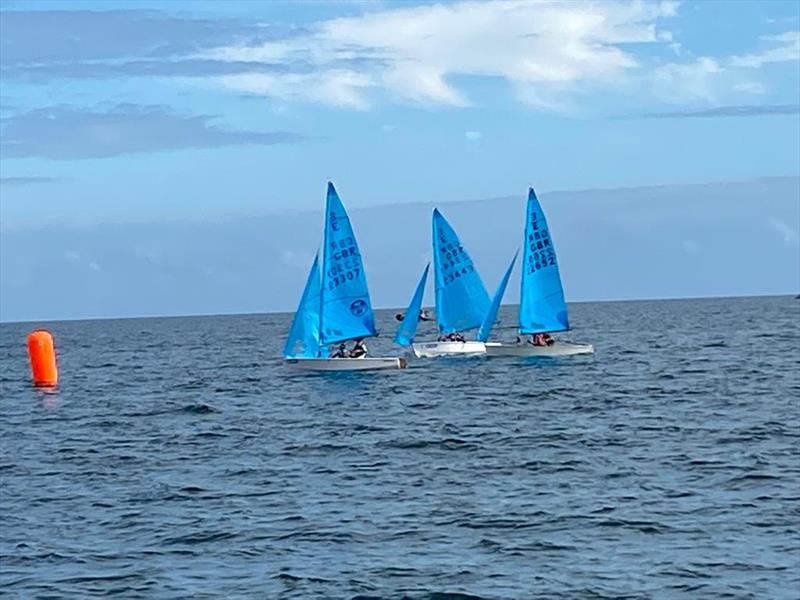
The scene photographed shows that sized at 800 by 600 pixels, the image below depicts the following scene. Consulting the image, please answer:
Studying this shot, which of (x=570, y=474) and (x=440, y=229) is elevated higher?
(x=440, y=229)

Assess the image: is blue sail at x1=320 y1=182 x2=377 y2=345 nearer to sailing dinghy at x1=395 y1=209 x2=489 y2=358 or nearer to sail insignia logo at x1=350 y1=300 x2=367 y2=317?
sail insignia logo at x1=350 y1=300 x2=367 y2=317

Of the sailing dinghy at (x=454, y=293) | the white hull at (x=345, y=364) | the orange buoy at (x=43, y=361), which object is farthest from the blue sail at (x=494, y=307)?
the orange buoy at (x=43, y=361)

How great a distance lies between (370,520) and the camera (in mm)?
23875

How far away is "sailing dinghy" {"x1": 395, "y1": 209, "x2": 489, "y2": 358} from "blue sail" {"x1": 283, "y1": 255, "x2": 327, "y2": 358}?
7827mm

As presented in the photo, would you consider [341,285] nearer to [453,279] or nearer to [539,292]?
[453,279]

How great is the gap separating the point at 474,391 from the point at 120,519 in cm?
2771

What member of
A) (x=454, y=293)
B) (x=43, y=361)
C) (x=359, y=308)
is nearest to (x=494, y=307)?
(x=454, y=293)

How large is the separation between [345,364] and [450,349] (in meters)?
11.1

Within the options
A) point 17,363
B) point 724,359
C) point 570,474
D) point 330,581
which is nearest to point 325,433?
point 570,474

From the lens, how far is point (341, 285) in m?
57.1

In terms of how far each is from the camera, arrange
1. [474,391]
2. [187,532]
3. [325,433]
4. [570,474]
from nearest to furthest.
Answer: [187,532] < [570,474] < [325,433] < [474,391]

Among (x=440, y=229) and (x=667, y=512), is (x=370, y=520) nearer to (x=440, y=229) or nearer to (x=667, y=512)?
(x=667, y=512)

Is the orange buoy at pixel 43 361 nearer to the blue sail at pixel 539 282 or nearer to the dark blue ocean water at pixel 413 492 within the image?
the dark blue ocean water at pixel 413 492

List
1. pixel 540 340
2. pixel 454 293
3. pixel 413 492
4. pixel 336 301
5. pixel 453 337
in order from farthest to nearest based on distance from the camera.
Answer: pixel 453 337, pixel 454 293, pixel 540 340, pixel 336 301, pixel 413 492
